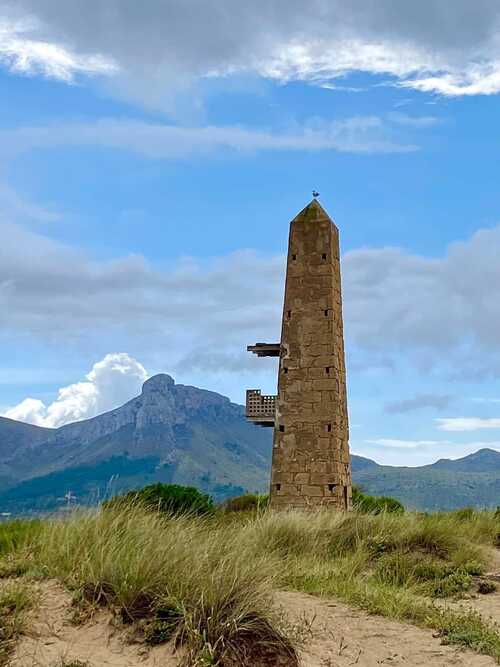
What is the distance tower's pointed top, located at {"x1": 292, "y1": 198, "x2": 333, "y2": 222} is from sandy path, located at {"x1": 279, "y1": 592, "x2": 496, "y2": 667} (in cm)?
1532

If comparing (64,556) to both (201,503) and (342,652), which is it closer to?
(342,652)

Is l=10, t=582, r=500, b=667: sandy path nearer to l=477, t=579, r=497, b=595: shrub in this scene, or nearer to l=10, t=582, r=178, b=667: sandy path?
l=10, t=582, r=178, b=667: sandy path

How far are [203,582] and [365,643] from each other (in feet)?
6.76

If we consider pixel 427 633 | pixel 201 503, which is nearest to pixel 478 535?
pixel 201 503

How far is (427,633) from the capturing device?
869cm

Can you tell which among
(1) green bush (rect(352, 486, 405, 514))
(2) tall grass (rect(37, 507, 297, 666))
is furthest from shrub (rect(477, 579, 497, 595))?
(1) green bush (rect(352, 486, 405, 514))

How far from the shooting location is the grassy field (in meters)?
6.96

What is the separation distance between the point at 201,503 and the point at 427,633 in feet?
42.5

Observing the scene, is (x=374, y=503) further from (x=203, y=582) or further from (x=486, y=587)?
(x=203, y=582)

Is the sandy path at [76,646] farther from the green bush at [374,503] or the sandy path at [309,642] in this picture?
the green bush at [374,503]

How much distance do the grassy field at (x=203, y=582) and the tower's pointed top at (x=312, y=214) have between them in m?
12.2

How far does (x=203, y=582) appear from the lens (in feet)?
24.3

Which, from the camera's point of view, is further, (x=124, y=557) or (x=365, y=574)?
(x=365, y=574)

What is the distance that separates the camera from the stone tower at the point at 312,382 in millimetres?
21156
